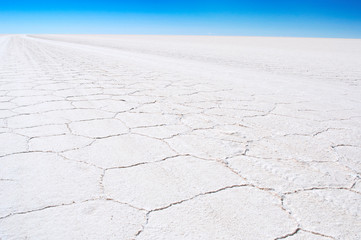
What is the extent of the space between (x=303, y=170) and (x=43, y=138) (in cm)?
131

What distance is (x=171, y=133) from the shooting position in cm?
161

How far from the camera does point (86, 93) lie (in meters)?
2.67

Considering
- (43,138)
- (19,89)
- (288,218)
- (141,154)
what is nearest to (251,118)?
(141,154)

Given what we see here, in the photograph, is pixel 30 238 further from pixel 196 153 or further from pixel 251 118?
pixel 251 118

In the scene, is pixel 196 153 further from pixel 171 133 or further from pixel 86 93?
pixel 86 93

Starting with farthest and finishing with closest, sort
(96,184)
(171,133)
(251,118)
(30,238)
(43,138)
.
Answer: (251,118), (171,133), (43,138), (96,184), (30,238)

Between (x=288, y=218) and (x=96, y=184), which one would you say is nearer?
(x=288, y=218)

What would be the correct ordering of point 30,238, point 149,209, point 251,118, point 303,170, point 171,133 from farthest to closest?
point 251,118 < point 171,133 < point 303,170 < point 149,209 < point 30,238

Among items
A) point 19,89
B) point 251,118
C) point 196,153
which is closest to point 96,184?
point 196,153

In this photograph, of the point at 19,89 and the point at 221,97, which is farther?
the point at 19,89

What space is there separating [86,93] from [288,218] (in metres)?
2.26

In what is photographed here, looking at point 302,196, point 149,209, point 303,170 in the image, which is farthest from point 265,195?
point 149,209

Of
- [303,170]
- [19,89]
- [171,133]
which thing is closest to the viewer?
[303,170]

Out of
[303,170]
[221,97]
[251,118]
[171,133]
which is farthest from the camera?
[221,97]
